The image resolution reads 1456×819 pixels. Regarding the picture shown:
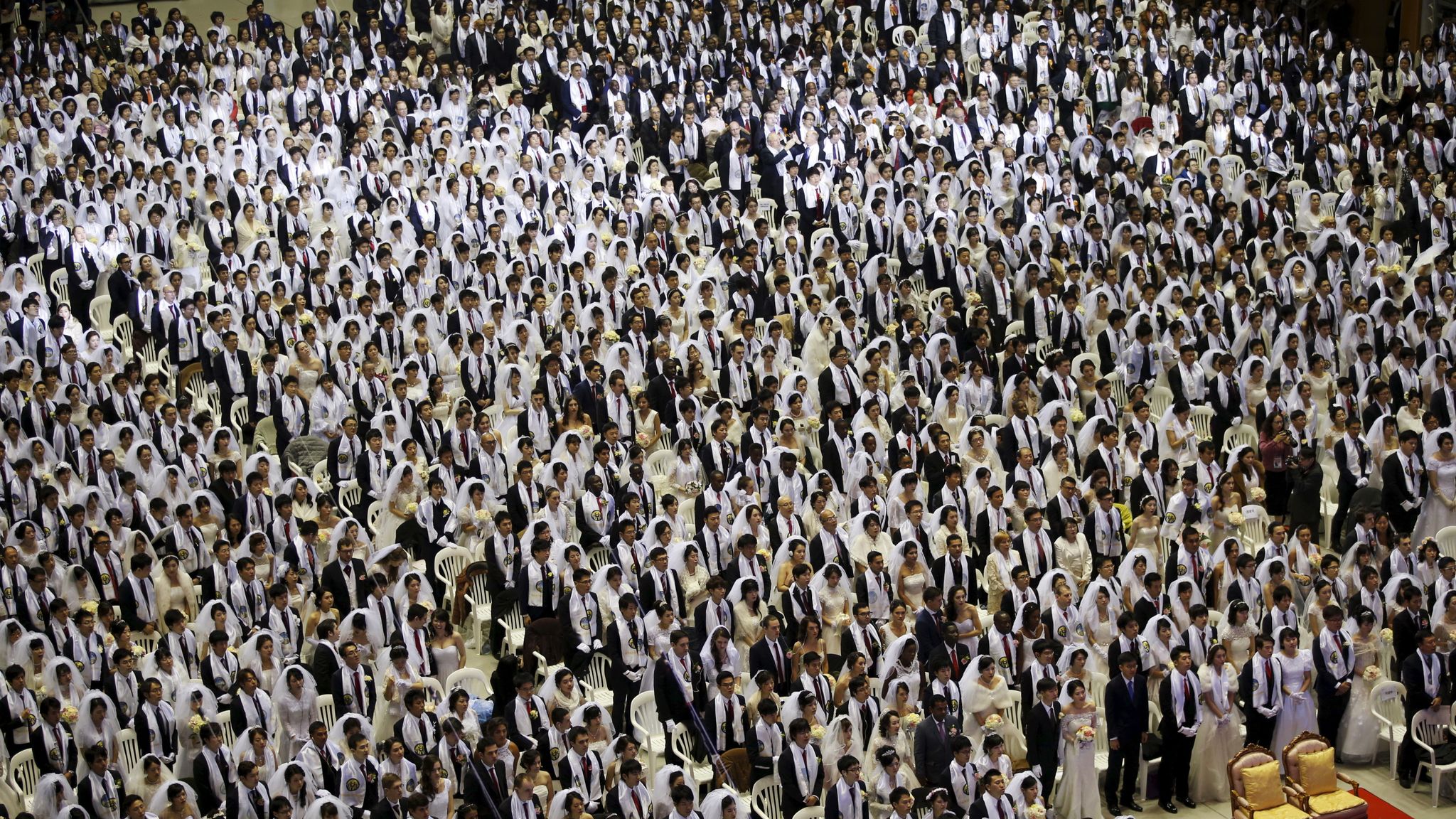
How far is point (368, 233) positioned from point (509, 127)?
3.11 m

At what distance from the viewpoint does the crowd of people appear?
1390 centimetres

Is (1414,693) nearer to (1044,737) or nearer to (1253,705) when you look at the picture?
(1253,705)

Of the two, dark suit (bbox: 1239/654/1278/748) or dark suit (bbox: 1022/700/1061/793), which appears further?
dark suit (bbox: 1239/654/1278/748)

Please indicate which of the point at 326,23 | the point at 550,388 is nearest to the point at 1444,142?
the point at 550,388

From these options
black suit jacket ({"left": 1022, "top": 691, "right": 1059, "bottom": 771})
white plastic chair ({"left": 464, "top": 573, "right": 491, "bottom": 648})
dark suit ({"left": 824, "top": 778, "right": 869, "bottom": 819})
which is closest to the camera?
dark suit ({"left": 824, "top": 778, "right": 869, "bottom": 819})

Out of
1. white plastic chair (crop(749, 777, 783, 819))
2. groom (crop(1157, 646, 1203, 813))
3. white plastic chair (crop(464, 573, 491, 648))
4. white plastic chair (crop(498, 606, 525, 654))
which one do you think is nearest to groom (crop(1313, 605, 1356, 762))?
groom (crop(1157, 646, 1203, 813))

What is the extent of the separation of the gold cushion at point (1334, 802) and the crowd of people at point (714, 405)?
3.07 feet

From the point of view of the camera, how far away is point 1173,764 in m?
14.1

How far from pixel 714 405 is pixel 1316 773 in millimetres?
6585

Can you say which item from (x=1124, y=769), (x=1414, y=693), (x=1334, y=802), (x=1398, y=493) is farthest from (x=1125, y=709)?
(x=1398, y=493)

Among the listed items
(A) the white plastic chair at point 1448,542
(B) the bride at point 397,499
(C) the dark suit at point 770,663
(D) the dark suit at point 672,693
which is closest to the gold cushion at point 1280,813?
(C) the dark suit at point 770,663

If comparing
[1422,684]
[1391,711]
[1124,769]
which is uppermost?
[1422,684]

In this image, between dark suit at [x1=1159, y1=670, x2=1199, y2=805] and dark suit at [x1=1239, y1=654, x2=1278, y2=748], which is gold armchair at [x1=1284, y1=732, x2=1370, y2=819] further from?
dark suit at [x1=1159, y1=670, x2=1199, y2=805]

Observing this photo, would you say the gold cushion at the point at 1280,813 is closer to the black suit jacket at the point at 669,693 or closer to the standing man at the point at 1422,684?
the standing man at the point at 1422,684
